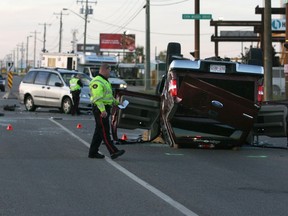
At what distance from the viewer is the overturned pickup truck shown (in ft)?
37.1

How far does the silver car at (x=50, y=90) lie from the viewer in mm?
23375

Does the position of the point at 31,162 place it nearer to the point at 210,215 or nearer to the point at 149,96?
the point at 149,96

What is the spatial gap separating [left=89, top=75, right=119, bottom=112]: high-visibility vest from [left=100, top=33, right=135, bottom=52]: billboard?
9630 centimetres

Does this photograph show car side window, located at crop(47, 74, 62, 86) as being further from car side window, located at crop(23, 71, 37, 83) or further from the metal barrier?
the metal barrier

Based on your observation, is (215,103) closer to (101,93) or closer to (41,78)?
(101,93)

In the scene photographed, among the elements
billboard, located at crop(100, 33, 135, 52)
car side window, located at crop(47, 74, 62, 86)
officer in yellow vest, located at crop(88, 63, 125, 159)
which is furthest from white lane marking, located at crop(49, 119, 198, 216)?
billboard, located at crop(100, 33, 135, 52)

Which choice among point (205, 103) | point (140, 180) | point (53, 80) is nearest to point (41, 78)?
point (53, 80)

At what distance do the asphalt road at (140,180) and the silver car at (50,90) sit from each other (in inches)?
383

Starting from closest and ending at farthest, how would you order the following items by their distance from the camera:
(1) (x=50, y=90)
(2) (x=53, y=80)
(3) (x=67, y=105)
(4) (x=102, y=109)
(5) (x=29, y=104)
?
1. (4) (x=102, y=109)
2. (3) (x=67, y=105)
3. (1) (x=50, y=90)
4. (2) (x=53, y=80)
5. (5) (x=29, y=104)

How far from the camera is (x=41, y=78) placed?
24.1m

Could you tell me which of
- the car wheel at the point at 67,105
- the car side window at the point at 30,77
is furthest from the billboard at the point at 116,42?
the car wheel at the point at 67,105

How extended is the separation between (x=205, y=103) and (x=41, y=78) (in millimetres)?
14036

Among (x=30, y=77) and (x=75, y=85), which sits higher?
(x=30, y=77)

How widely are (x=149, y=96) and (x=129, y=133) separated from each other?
3.82 m
